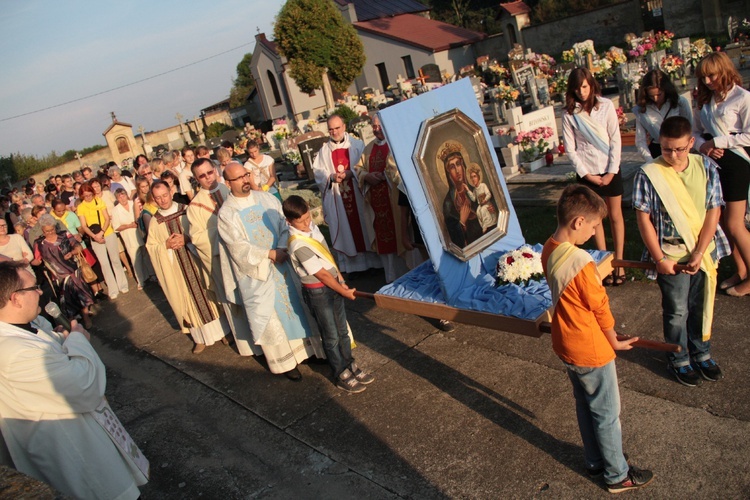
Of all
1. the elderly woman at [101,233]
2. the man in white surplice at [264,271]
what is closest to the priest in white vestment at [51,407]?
the man in white surplice at [264,271]

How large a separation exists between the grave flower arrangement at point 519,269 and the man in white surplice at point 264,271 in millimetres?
1732

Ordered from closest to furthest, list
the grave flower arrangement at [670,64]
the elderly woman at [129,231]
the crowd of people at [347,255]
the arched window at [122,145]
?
the crowd of people at [347,255]
the elderly woman at [129,231]
the grave flower arrangement at [670,64]
the arched window at [122,145]

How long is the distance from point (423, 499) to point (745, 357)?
7.79ft

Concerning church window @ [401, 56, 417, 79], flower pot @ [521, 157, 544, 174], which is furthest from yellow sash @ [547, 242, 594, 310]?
church window @ [401, 56, 417, 79]

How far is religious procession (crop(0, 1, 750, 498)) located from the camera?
323 cm

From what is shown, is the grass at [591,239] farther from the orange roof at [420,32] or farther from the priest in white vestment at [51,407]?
the orange roof at [420,32]

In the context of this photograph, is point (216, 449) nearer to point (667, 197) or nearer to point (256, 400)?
point (256, 400)

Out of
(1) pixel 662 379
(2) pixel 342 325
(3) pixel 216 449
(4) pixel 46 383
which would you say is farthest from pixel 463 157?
(4) pixel 46 383

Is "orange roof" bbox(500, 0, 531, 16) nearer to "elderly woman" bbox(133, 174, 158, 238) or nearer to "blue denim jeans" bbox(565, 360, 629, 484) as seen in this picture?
"elderly woman" bbox(133, 174, 158, 238)

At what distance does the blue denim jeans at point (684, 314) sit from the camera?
3986mm

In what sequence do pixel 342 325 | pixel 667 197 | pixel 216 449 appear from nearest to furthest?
pixel 667 197, pixel 216 449, pixel 342 325

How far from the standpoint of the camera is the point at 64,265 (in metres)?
8.37

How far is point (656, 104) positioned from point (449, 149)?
1.92 m

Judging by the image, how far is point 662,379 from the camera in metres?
4.22
